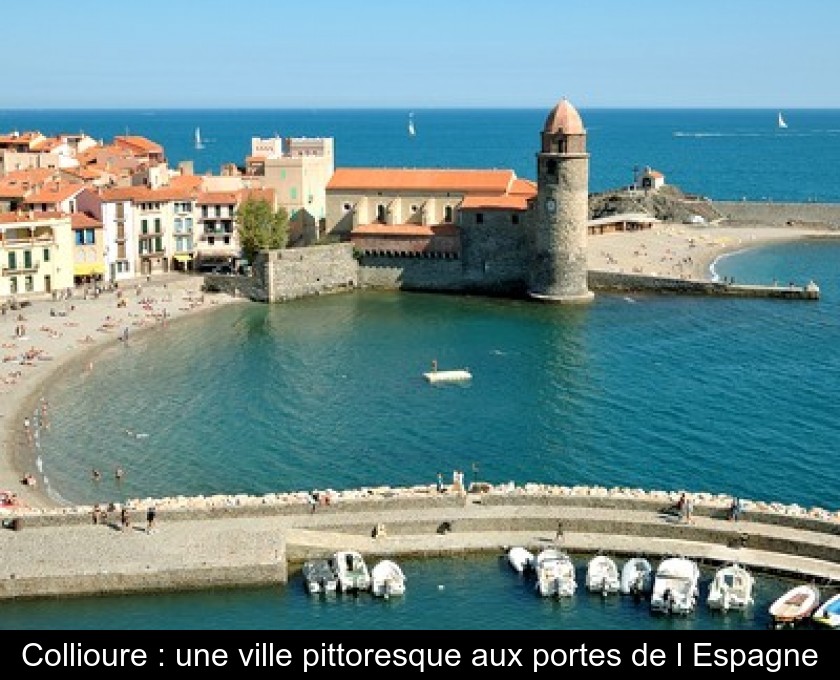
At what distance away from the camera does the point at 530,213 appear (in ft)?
233

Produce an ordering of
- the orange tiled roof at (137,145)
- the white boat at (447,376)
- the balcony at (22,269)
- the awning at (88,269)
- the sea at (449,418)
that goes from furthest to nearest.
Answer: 1. the orange tiled roof at (137,145)
2. the awning at (88,269)
3. the balcony at (22,269)
4. the white boat at (447,376)
5. the sea at (449,418)

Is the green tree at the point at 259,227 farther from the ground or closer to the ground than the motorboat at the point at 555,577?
farther from the ground

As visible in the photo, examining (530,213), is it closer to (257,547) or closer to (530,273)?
(530,273)

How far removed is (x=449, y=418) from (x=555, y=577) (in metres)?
17.2

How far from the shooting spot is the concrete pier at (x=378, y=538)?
97.0 ft

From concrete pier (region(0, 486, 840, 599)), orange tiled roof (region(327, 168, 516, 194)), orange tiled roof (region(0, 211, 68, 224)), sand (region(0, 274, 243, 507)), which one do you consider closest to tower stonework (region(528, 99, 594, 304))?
orange tiled roof (region(327, 168, 516, 194))

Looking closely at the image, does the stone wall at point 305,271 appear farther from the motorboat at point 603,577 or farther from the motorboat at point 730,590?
the motorboat at point 730,590

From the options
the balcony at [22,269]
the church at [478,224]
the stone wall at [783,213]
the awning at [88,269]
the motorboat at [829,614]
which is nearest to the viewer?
the motorboat at [829,614]

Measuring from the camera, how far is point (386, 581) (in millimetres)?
29266

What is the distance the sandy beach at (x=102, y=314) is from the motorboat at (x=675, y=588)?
18.0 m

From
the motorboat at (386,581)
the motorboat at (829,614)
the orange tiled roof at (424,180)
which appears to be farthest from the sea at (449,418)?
the orange tiled roof at (424,180)

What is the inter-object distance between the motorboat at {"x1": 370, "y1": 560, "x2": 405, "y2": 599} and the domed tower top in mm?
43096
